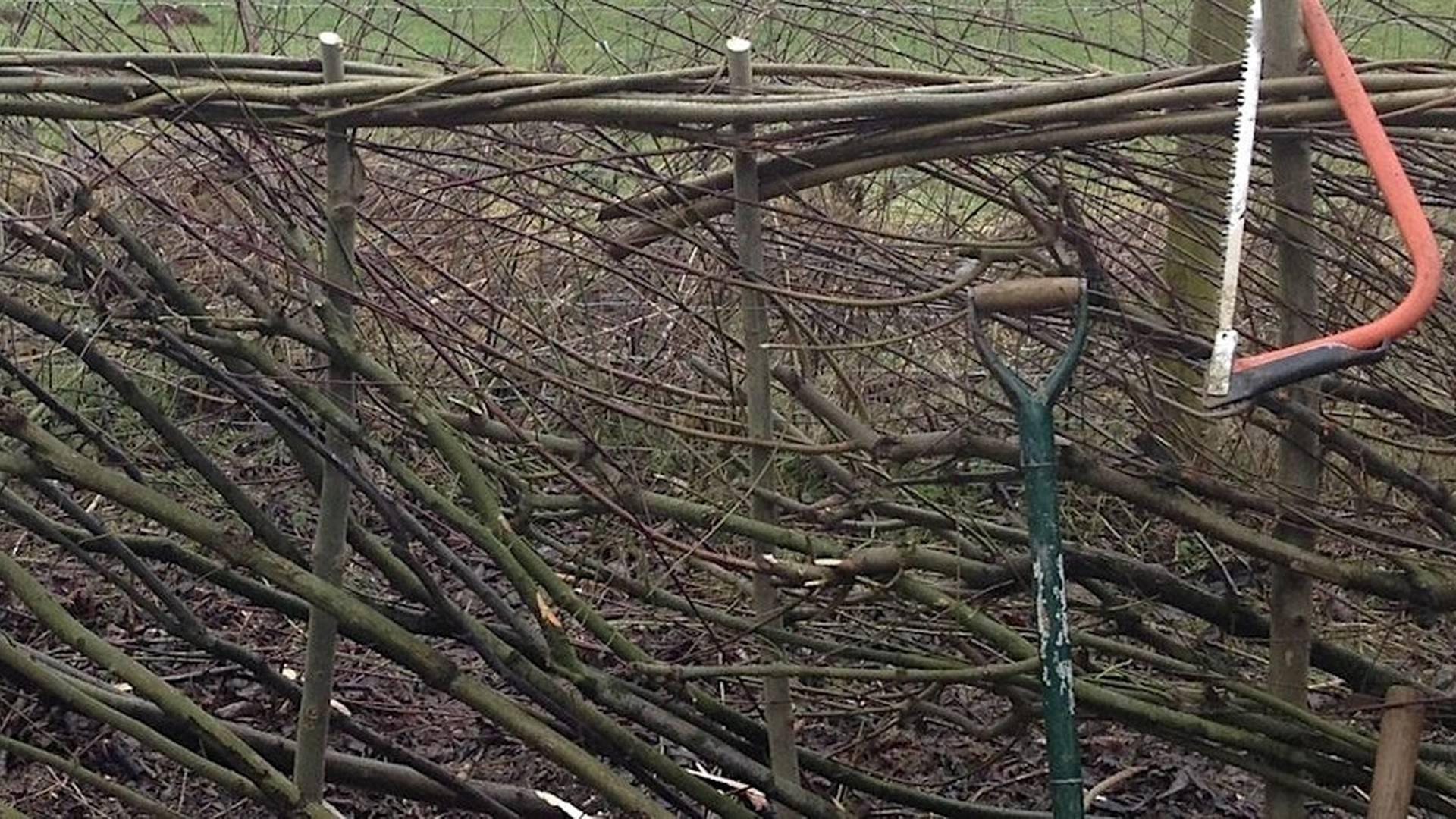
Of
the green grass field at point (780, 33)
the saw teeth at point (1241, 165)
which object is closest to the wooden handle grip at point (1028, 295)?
the saw teeth at point (1241, 165)

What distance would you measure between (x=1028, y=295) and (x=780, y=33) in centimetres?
289

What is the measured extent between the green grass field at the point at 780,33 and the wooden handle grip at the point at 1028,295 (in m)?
1.51

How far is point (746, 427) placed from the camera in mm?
3164

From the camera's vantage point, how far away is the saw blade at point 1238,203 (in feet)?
7.06

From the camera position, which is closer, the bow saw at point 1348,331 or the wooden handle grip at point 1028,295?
the bow saw at point 1348,331

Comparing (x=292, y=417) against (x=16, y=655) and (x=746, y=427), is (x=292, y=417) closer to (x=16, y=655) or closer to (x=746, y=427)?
(x=16, y=655)

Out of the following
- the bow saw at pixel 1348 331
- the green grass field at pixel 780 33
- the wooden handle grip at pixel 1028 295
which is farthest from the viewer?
the green grass field at pixel 780 33

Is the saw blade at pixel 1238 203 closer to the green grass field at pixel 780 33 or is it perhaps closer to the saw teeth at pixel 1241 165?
the saw teeth at pixel 1241 165

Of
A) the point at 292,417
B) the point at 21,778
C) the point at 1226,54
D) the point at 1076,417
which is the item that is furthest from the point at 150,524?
the point at 1226,54

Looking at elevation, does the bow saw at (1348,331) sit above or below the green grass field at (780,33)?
below

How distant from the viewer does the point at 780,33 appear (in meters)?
5.27

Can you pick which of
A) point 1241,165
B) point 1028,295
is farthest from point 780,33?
point 1241,165

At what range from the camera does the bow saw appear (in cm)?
215

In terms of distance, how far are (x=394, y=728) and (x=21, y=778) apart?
0.84 m
